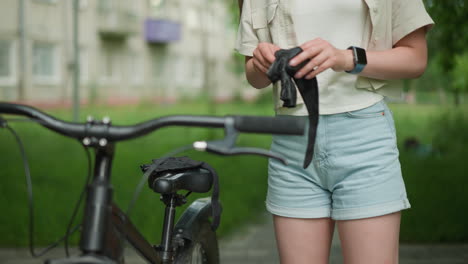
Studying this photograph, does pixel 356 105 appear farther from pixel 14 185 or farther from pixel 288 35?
pixel 14 185

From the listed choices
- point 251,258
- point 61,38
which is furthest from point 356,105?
point 61,38

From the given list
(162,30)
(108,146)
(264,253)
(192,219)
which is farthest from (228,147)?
(162,30)

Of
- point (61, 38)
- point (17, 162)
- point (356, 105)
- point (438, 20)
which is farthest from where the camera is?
point (61, 38)

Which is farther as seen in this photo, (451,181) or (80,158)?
(80,158)

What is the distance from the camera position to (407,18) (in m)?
1.68

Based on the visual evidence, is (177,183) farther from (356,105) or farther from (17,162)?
(17,162)

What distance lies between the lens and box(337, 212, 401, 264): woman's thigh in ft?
5.38

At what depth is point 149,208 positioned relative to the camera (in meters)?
5.46

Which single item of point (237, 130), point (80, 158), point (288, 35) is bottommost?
point (80, 158)

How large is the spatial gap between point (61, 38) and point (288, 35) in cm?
1300

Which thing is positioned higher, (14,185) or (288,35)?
(288,35)

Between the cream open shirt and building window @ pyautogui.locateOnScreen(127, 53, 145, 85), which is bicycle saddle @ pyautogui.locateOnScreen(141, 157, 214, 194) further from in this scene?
building window @ pyautogui.locateOnScreen(127, 53, 145, 85)

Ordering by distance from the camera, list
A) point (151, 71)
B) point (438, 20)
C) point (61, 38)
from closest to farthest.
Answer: point (438, 20) → point (61, 38) → point (151, 71)

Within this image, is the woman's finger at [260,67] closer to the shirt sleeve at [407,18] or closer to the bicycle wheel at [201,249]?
the shirt sleeve at [407,18]
